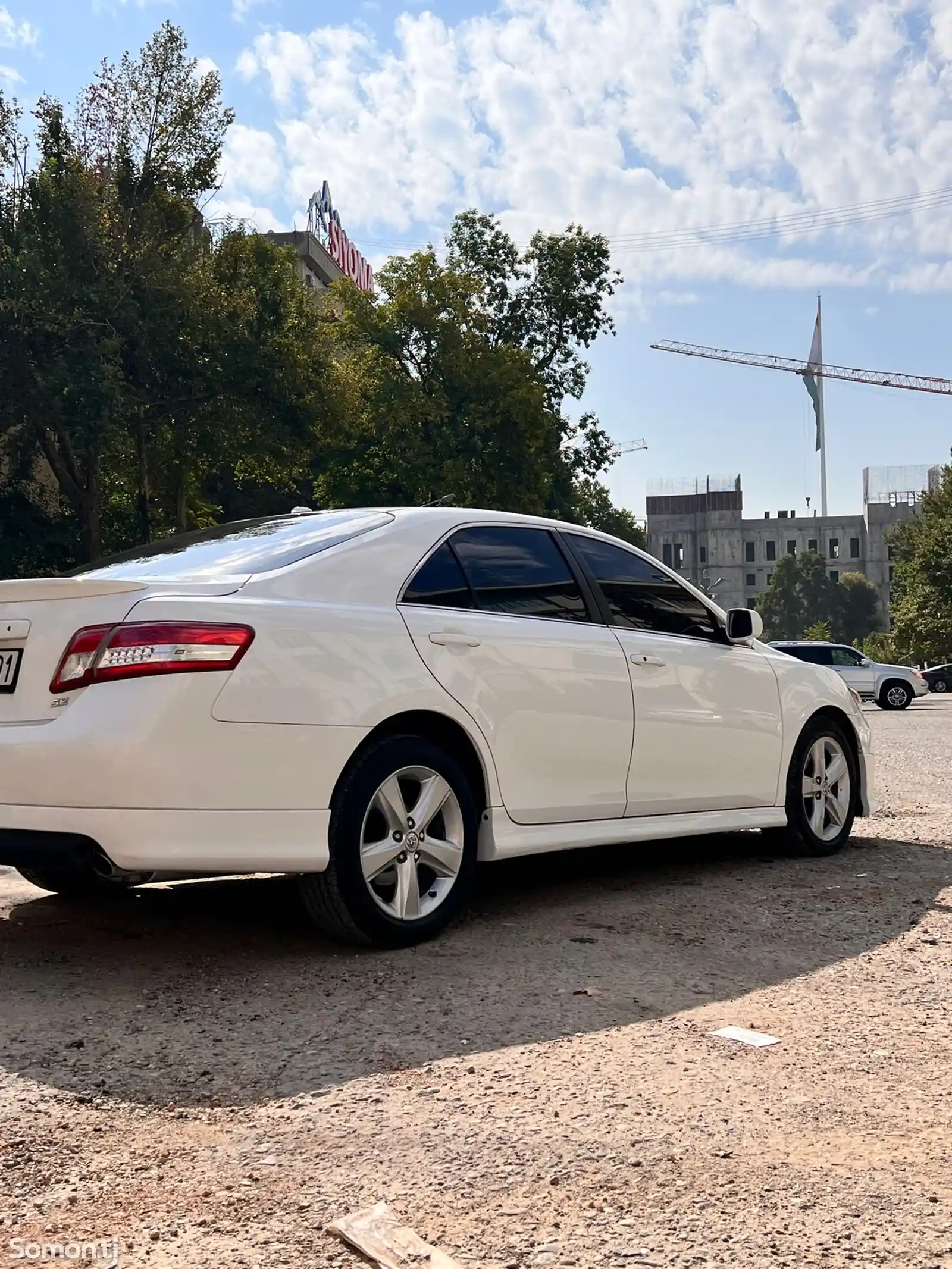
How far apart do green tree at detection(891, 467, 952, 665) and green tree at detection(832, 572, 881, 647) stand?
2814 inches

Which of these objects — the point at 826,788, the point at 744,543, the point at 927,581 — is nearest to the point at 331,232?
the point at 927,581

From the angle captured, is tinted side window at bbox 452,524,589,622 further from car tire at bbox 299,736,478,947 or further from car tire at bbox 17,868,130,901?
car tire at bbox 17,868,130,901

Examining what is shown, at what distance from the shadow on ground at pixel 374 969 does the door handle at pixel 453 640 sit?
1.03m

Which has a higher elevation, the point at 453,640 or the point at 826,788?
the point at 453,640

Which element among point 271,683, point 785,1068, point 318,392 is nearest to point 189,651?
point 271,683

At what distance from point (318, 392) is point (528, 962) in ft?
77.3

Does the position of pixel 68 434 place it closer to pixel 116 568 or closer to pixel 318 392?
pixel 318 392

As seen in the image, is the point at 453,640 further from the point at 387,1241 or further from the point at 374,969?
the point at 387,1241

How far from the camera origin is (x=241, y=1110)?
306cm

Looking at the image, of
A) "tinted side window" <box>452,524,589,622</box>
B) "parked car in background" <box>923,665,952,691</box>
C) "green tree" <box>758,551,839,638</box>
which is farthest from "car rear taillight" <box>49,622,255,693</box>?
"green tree" <box>758,551,839,638</box>

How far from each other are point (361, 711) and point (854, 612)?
437 feet

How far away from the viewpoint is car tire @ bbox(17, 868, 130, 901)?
5191 millimetres

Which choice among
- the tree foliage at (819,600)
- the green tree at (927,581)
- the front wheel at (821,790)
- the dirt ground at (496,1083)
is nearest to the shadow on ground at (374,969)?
the dirt ground at (496,1083)

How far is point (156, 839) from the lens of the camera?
396 centimetres
